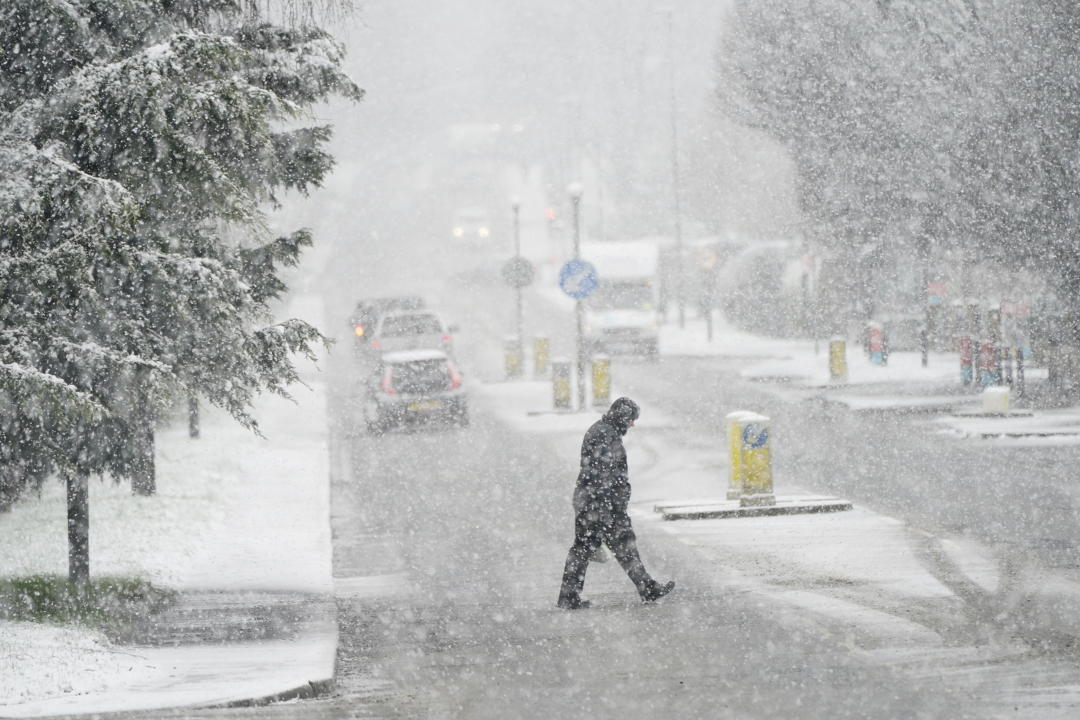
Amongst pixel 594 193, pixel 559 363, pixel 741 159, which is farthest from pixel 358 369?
pixel 594 193

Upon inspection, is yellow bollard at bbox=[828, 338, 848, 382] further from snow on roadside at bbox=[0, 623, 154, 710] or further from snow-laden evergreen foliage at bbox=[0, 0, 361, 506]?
snow on roadside at bbox=[0, 623, 154, 710]

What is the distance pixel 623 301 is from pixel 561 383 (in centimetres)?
1598

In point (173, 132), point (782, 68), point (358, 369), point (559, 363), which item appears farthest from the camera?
point (358, 369)

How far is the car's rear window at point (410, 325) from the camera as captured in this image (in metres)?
31.3

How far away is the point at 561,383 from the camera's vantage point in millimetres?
27203

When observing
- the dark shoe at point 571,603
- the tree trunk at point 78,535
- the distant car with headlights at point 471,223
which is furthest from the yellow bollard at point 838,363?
the distant car with headlights at point 471,223

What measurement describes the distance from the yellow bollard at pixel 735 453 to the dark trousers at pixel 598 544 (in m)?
4.59

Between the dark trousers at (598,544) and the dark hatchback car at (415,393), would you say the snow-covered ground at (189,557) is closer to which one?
the dark hatchback car at (415,393)

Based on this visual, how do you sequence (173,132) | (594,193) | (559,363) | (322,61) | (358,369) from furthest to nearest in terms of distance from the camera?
(594,193) → (358,369) → (559,363) → (322,61) → (173,132)

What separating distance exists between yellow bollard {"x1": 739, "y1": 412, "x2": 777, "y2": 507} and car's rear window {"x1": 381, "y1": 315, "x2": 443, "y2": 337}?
16.6 m

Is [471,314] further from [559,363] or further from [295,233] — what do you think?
[295,233]

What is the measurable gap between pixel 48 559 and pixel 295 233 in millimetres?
3941

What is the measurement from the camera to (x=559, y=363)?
27266mm

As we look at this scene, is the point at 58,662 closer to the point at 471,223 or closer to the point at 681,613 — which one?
the point at 681,613
